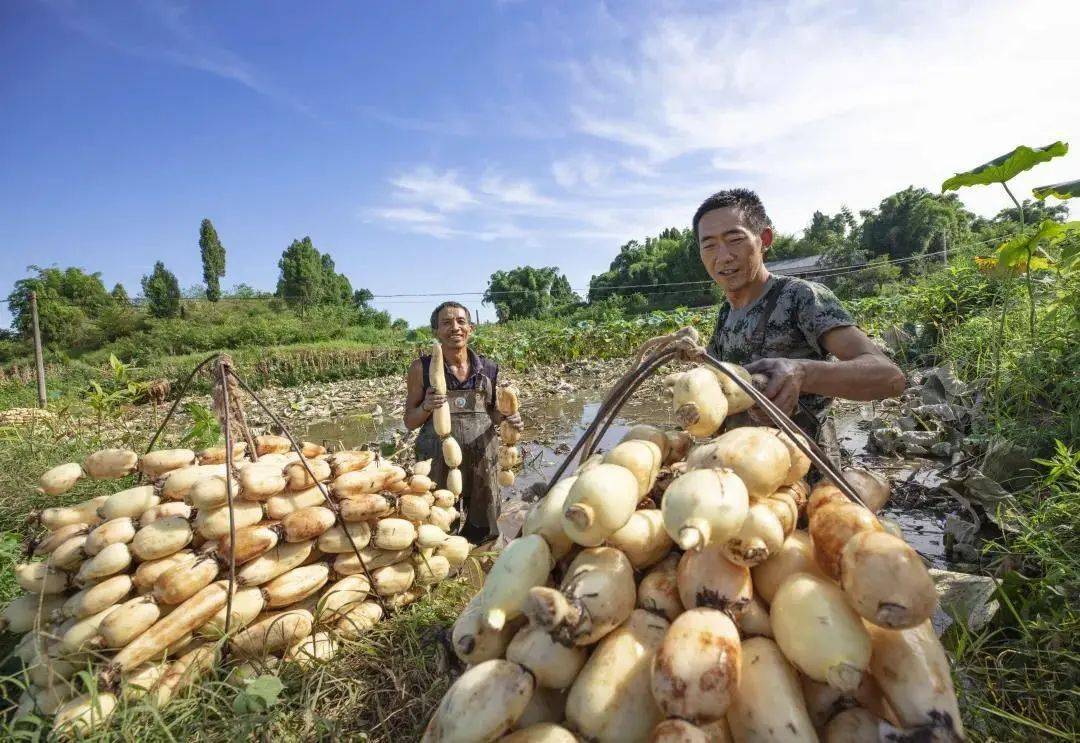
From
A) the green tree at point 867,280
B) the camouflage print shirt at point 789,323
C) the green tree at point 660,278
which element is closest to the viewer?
the camouflage print shirt at point 789,323

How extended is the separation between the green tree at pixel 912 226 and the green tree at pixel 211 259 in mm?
59920

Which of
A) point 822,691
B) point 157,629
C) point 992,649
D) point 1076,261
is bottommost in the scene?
point 992,649

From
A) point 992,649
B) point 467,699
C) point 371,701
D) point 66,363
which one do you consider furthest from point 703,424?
point 66,363

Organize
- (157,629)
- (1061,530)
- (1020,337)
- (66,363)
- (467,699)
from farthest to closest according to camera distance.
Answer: (66,363), (1020,337), (1061,530), (157,629), (467,699)

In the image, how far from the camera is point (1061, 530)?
229cm

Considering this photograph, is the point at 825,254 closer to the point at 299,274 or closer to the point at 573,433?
the point at 573,433

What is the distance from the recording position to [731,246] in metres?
2.31

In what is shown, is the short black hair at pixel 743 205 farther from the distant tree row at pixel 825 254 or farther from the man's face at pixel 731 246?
the distant tree row at pixel 825 254

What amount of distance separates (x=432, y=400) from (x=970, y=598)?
3.01 m

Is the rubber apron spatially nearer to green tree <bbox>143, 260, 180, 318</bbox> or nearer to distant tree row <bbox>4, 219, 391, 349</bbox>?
distant tree row <bbox>4, 219, 391, 349</bbox>

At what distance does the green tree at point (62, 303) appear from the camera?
35.3 metres

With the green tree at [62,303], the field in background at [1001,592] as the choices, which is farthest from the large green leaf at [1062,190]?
the green tree at [62,303]

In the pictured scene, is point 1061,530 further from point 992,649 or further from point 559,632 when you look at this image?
point 559,632

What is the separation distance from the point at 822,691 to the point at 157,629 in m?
1.82
